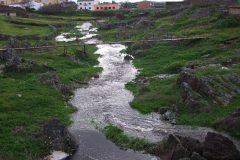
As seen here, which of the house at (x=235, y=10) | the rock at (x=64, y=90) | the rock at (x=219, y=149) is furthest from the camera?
the house at (x=235, y=10)

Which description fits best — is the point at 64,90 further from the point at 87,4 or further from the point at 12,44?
the point at 87,4

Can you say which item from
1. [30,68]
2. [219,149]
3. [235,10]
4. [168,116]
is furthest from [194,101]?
[235,10]

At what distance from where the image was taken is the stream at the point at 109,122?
14.0 metres

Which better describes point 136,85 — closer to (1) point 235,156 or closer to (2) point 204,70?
(2) point 204,70

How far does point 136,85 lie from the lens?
25141mm

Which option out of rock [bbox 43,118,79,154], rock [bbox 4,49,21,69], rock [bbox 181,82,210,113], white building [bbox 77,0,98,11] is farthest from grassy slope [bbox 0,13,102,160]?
white building [bbox 77,0,98,11]

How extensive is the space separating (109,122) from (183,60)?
52.6 feet

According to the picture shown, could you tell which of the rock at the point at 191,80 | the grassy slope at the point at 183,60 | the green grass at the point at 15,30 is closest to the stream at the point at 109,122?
the grassy slope at the point at 183,60

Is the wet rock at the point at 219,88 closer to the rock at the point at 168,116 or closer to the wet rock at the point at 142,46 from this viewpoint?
the rock at the point at 168,116

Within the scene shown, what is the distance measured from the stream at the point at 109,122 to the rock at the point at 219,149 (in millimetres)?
2107

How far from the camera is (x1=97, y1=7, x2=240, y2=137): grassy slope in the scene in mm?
17484

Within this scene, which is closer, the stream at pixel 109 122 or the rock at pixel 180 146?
the rock at pixel 180 146

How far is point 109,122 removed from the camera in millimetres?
17562

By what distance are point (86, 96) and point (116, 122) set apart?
20.0 ft
